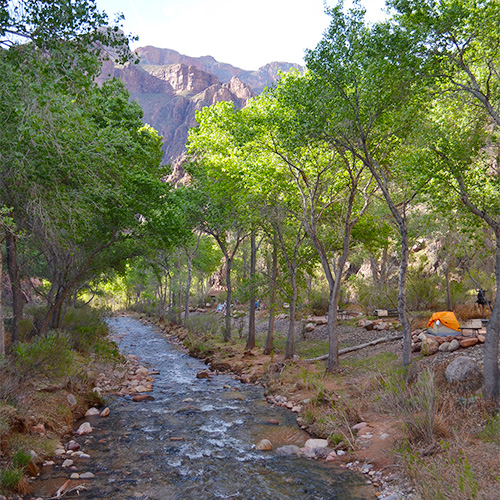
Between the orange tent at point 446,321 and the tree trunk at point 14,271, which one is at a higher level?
the tree trunk at point 14,271

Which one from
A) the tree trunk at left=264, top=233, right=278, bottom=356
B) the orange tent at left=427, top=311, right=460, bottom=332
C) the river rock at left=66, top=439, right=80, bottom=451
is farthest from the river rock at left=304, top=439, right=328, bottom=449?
the tree trunk at left=264, top=233, right=278, bottom=356

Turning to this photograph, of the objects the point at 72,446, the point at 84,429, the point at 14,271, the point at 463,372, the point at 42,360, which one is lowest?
the point at 84,429

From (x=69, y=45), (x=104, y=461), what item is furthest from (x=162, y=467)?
(x=69, y=45)

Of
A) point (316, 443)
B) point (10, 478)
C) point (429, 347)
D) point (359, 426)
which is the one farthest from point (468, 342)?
point (10, 478)

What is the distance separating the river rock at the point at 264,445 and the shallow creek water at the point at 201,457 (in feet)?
0.57

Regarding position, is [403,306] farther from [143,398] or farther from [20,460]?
[20,460]

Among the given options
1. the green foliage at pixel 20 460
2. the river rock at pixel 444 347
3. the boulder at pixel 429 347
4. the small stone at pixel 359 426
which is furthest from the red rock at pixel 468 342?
the green foliage at pixel 20 460

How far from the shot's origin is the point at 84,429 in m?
8.92

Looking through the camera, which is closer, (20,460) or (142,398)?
(20,460)

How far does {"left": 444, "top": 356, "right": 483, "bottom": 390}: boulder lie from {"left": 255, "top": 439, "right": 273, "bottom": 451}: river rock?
14.3 feet

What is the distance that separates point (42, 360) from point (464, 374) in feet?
31.7

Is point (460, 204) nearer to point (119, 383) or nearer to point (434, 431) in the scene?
point (434, 431)

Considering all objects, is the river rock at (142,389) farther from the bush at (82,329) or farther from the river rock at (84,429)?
the river rock at (84,429)

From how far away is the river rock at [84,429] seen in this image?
8.78m
